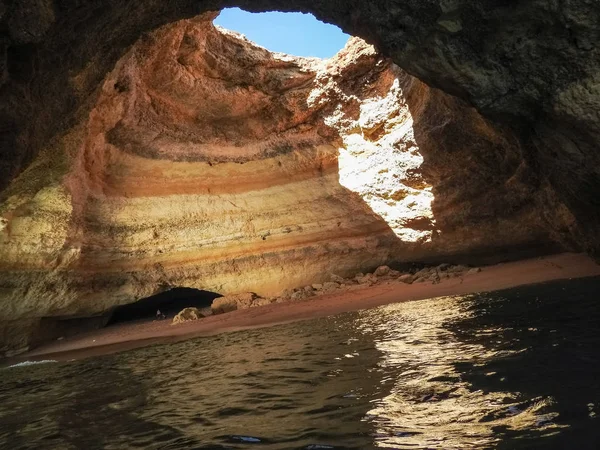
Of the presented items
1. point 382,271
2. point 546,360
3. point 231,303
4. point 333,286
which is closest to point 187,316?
point 231,303

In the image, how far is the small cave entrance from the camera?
1514cm

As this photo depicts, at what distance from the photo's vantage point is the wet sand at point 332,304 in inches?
329

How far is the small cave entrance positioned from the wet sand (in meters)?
3.41

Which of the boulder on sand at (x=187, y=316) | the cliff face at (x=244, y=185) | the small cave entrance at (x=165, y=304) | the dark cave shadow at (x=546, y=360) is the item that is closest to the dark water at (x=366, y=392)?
the dark cave shadow at (x=546, y=360)

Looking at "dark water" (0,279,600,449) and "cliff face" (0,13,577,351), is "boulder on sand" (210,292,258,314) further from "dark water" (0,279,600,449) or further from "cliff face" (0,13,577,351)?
→ "dark water" (0,279,600,449)

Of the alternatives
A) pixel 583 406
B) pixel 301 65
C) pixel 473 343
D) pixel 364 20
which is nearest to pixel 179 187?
pixel 301 65

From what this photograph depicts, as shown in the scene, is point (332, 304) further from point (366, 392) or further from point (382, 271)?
point (366, 392)

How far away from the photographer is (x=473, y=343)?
3980mm

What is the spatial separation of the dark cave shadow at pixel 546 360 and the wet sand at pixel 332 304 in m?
2.42

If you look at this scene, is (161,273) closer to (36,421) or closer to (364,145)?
(364,145)

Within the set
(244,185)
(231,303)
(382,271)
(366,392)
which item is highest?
(244,185)

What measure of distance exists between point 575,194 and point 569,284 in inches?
62.1

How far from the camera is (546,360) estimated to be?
3109mm

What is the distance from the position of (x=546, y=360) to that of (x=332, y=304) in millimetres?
6745
